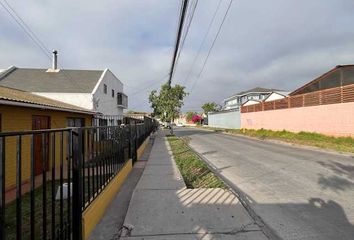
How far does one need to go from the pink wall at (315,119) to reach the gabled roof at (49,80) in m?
17.1

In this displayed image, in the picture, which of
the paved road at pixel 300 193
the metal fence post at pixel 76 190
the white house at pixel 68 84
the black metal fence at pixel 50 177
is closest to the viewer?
the black metal fence at pixel 50 177

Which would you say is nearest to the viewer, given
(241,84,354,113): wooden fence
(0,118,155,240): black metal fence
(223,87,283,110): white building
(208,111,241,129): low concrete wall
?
(0,118,155,240): black metal fence

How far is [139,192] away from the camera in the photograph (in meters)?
7.22

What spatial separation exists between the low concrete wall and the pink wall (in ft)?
53.9

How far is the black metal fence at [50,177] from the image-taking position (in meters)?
2.82

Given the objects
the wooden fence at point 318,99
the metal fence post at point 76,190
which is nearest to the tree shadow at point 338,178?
the metal fence post at point 76,190

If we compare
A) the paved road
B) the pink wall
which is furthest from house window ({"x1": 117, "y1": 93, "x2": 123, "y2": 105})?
the paved road

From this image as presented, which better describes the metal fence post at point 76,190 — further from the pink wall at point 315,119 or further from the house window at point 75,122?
the pink wall at point 315,119

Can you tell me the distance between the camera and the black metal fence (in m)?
2.82

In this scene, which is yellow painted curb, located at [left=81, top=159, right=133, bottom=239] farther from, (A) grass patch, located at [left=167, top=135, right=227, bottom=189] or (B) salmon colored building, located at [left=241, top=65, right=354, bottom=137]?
(B) salmon colored building, located at [left=241, top=65, right=354, bottom=137]

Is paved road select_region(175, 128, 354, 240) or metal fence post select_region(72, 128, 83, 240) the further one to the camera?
paved road select_region(175, 128, 354, 240)

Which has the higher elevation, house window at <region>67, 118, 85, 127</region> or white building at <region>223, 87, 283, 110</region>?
white building at <region>223, 87, 283, 110</region>

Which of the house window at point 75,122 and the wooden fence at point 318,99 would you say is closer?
the house window at point 75,122

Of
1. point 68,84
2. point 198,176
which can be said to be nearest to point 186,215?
point 198,176
